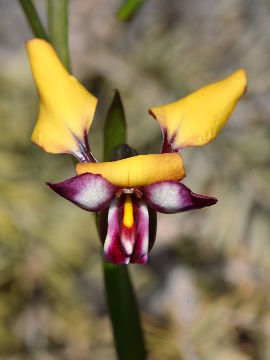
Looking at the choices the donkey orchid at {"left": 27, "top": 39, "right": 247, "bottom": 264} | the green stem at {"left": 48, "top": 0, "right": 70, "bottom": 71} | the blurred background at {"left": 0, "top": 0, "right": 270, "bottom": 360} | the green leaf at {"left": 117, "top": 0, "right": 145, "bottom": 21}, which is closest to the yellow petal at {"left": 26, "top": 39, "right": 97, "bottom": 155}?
the donkey orchid at {"left": 27, "top": 39, "right": 247, "bottom": 264}

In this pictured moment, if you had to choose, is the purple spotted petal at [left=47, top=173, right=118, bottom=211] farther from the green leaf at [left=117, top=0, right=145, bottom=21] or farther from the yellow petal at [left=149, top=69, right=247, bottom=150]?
the green leaf at [left=117, top=0, right=145, bottom=21]

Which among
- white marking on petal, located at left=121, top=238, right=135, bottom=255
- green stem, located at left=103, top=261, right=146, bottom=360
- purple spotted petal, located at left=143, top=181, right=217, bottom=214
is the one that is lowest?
green stem, located at left=103, top=261, right=146, bottom=360

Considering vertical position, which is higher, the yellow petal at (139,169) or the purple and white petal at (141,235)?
the yellow petal at (139,169)

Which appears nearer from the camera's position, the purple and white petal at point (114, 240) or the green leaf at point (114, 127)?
the purple and white petal at point (114, 240)

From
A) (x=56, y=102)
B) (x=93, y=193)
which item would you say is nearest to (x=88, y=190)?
(x=93, y=193)

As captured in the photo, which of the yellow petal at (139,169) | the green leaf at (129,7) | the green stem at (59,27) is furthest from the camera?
the green leaf at (129,7)

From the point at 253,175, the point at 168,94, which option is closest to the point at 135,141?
the point at 168,94

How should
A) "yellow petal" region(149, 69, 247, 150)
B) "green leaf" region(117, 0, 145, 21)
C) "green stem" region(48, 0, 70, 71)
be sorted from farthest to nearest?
"green leaf" region(117, 0, 145, 21)
"green stem" region(48, 0, 70, 71)
"yellow petal" region(149, 69, 247, 150)

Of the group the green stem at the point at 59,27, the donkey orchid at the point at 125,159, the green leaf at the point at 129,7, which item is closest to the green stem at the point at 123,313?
the donkey orchid at the point at 125,159

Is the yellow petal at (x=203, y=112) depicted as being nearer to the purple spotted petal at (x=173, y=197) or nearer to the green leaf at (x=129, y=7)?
the purple spotted petal at (x=173, y=197)
